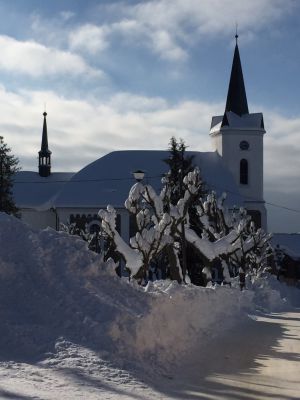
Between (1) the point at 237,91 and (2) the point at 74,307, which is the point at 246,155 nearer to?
(1) the point at 237,91

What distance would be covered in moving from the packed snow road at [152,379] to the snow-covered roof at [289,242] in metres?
61.1

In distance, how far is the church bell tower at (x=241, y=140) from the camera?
62969mm

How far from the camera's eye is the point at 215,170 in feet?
205

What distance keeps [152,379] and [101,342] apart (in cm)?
104

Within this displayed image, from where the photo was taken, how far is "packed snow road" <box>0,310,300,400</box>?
715cm

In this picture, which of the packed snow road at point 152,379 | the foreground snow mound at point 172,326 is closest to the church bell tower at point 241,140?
the foreground snow mound at point 172,326

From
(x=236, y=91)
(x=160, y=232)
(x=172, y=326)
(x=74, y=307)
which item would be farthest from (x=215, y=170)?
(x=74, y=307)

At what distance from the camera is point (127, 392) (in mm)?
7387

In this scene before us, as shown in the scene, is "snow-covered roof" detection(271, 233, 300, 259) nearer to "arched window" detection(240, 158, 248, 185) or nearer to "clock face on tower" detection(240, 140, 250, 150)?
"arched window" detection(240, 158, 248, 185)

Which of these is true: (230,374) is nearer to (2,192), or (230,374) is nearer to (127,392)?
(127,392)

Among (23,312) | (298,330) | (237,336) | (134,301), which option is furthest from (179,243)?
(23,312)

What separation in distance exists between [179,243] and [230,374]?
17148 mm

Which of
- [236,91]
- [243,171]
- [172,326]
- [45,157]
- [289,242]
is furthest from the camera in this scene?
[289,242]

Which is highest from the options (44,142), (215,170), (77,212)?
(44,142)
